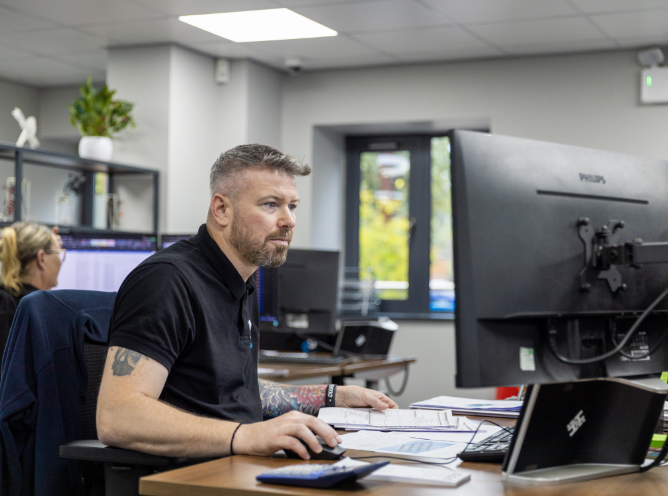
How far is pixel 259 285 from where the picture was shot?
3.59m

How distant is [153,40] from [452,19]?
188 cm

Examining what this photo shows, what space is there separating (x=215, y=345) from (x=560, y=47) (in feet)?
13.0

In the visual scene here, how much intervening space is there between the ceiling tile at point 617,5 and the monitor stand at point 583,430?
10.3 feet

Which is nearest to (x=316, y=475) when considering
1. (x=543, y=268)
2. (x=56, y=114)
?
(x=543, y=268)

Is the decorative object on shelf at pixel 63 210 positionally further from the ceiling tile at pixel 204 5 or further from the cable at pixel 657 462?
the cable at pixel 657 462

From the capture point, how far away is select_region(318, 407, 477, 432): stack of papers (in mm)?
1617

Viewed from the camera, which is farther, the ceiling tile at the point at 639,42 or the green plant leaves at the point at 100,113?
the green plant leaves at the point at 100,113

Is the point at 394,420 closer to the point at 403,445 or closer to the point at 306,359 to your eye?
the point at 403,445

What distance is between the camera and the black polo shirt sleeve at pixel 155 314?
1.47 metres

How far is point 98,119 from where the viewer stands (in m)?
4.84

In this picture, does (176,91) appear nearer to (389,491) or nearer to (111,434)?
(111,434)

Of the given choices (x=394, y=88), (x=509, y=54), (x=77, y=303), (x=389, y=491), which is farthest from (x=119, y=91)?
(x=389, y=491)

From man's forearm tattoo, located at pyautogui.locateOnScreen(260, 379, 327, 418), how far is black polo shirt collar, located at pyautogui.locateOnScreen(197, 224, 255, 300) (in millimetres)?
295

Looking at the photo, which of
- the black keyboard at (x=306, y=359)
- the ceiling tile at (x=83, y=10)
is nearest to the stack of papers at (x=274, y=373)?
the black keyboard at (x=306, y=359)
